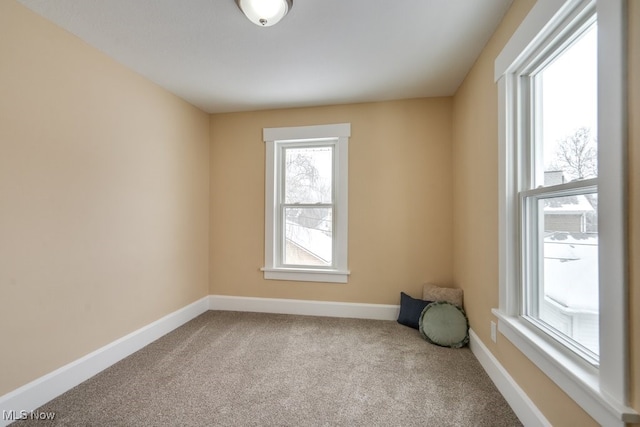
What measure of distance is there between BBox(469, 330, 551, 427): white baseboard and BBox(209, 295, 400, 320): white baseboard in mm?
1006

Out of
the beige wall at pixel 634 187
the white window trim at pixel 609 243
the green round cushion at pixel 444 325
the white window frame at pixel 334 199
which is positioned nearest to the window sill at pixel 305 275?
the white window frame at pixel 334 199

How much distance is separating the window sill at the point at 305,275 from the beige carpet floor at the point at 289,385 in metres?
0.63

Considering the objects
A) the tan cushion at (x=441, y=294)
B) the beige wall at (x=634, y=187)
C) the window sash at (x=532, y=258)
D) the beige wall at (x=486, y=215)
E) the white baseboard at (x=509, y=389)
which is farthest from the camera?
the tan cushion at (x=441, y=294)

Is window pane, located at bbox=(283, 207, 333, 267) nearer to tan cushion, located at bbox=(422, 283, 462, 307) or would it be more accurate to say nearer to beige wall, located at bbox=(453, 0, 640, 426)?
tan cushion, located at bbox=(422, 283, 462, 307)

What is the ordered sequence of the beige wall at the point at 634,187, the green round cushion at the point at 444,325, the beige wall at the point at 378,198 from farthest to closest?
the beige wall at the point at 378,198 < the green round cushion at the point at 444,325 < the beige wall at the point at 634,187

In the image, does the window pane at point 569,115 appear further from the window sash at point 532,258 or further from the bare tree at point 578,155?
the window sash at point 532,258

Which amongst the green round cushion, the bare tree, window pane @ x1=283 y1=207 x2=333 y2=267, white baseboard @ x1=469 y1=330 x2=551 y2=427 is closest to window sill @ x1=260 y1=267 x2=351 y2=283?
window pane @ x1=283 y1=207 x2=333 y2=267

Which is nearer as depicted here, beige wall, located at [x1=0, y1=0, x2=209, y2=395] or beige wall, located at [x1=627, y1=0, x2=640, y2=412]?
beige wall, located at [x1=627, y1=0, x2=640, y2=412]

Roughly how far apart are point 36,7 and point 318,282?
9.94 feet

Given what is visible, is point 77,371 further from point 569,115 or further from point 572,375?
point 569,115

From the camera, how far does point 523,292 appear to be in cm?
169

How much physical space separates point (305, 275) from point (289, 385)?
1.44 meters

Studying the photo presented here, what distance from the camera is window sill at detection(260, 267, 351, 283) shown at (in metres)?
3.21

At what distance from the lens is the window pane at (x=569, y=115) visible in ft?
Result: 3.91
